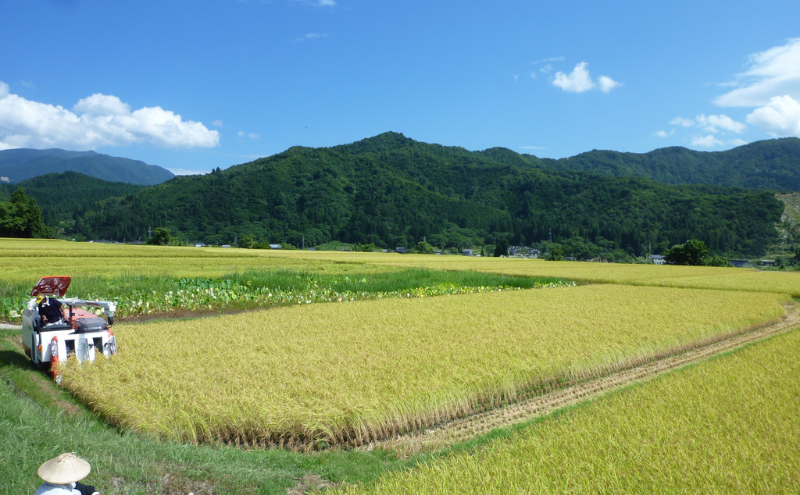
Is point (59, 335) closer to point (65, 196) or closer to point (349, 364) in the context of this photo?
point (349, 364)

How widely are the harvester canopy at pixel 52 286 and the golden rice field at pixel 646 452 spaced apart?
711cm

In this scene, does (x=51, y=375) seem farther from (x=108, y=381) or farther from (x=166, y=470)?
(x=166, y=470)

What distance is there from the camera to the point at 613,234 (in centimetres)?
9975

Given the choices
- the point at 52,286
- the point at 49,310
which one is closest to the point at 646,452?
the point at 49,310

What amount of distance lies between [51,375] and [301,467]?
568 cm

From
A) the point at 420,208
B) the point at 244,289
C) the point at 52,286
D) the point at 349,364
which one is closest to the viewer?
the point at 349,364

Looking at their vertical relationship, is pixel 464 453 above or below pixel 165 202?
below

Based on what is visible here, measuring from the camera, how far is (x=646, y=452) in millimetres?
4746

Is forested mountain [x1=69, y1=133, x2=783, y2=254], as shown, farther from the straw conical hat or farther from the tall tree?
the straw conical hat

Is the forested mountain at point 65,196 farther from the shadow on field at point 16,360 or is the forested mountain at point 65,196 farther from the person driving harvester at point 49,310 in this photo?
the person driving harvester at point 49,310

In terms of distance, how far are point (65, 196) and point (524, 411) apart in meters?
204

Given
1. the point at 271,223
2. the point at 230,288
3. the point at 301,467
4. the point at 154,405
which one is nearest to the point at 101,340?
the point at 154,405

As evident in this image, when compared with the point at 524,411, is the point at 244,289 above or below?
above

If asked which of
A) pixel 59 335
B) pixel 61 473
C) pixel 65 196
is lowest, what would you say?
pixel 59 335
